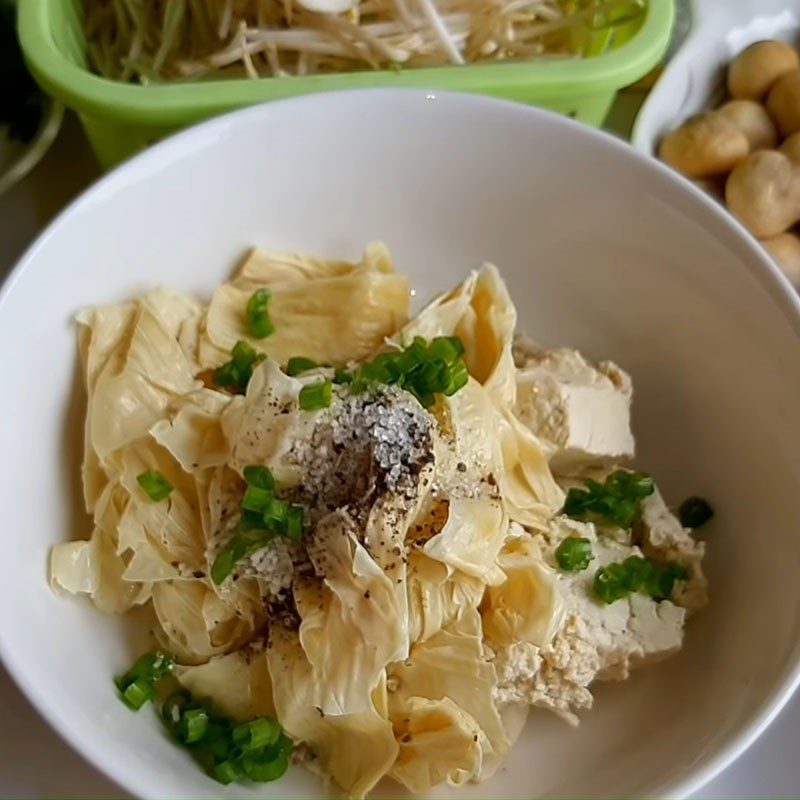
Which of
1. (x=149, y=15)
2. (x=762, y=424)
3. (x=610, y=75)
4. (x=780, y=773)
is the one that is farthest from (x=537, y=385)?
(x=149, y=15)

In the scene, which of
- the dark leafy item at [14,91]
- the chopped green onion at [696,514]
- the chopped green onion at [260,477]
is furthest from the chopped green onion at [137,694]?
the dark leafy item at [14,91]

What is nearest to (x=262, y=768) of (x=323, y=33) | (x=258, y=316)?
(x=258, y=316)

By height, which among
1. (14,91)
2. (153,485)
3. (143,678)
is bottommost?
(143,678)

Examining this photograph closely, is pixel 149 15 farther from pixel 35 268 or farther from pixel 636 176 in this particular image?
pixel 636 176

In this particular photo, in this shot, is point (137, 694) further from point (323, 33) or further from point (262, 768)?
point (323, 33)

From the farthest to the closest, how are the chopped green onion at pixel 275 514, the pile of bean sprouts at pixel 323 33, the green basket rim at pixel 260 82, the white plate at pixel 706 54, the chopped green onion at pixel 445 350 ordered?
Answer: the white plate at pixel 706 54 < the pile of bean sprouts at pixel 323 33 < the green basket rim at pixel 260 82 < the chopped green onion at pixel 445 350 < the chopped green onion at pixel 275 514

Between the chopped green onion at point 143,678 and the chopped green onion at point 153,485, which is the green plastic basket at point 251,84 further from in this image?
the chopped green onion at point 143,678
